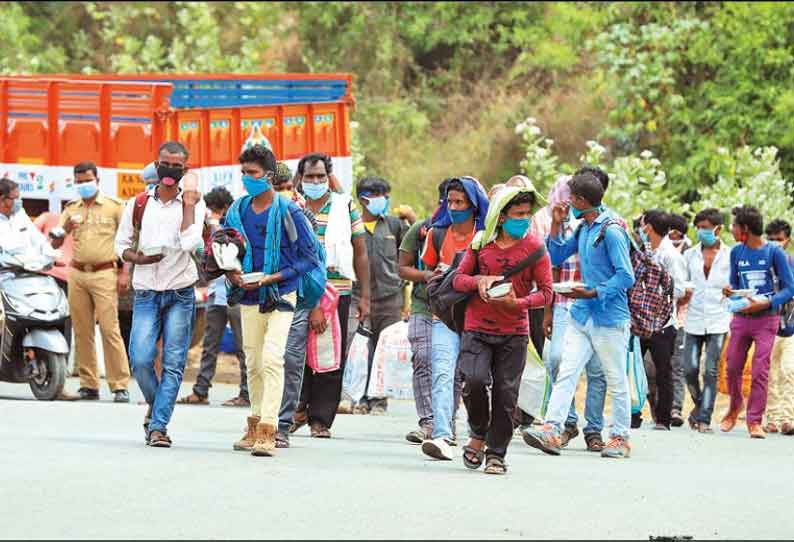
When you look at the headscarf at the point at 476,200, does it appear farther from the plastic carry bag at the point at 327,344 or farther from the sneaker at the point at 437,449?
the sneaker at the point at 437,449

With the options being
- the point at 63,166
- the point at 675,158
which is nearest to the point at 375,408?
the point at 63,166

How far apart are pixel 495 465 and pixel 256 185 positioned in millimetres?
2321

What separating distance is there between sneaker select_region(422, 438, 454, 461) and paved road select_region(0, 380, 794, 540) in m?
0.06

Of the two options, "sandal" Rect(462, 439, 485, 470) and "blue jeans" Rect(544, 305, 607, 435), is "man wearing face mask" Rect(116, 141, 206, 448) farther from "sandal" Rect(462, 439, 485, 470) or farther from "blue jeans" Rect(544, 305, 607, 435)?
"blue jeans" Rect(544, 305, 607, 435)

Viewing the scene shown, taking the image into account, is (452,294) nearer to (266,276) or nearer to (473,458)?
(473,458)

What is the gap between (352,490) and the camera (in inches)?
374

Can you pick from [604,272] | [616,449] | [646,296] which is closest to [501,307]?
[604,272]

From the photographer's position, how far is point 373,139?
98.9 feet

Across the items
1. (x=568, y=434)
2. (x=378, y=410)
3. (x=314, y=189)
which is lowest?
(x=378, y=410)

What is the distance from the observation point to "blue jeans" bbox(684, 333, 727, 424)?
51.3ft

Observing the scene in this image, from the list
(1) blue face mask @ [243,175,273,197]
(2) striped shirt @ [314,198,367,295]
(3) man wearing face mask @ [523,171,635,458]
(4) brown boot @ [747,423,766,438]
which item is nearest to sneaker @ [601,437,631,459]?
(3) man wearing face mask @ [523,171,635,458]

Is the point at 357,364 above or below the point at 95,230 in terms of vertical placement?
below

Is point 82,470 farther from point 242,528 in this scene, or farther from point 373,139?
point 373,139

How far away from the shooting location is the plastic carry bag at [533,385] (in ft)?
40.1
